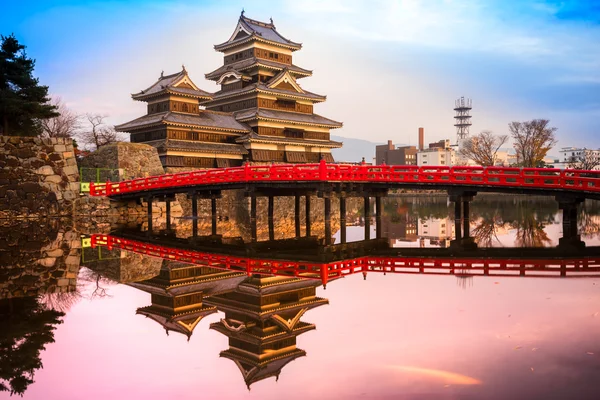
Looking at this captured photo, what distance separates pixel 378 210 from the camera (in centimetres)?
2880

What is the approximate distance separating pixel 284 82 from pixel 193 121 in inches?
442

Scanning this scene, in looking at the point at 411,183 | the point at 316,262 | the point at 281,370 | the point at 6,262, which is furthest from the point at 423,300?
the point at 411,183

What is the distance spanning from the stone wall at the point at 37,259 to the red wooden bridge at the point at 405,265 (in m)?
2.96

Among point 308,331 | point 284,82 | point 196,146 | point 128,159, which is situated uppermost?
point 284,82

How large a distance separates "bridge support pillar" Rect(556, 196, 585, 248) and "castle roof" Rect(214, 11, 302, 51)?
36.5 metres

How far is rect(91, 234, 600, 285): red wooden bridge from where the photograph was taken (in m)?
14.1

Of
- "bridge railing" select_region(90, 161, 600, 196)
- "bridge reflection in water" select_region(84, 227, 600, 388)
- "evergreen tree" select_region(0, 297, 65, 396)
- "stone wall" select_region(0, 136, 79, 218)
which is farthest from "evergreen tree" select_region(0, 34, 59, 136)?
"evergreen tree" select_region(0, 297, 65, 396)

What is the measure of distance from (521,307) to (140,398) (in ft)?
22.8

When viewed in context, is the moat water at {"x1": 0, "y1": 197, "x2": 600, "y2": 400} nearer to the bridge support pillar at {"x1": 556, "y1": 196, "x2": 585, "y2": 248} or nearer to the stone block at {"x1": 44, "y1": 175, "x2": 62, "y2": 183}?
the bridge support pillar at {"x1": 556, "y1": 196, "x2": 585, "y2": 248}

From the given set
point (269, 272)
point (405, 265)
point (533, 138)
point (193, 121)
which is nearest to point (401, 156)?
point (533, 138)

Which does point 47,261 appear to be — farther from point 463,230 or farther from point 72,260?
point 463,230

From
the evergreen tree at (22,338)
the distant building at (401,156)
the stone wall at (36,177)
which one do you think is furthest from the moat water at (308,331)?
the distant building at (401,156)

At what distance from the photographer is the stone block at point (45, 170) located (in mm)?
32438

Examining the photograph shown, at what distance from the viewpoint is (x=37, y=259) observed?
16547mm
